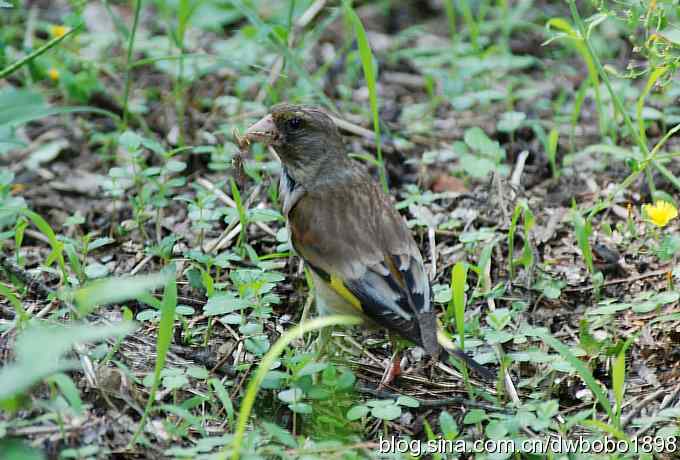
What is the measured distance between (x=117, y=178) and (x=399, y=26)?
364 centimetres

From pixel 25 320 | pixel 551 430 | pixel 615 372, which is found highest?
pixel 25 320

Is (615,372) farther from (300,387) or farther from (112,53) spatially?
(112,53)

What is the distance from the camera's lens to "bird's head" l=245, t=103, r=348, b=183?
4879mm

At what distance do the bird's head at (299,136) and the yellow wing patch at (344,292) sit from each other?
0.80m

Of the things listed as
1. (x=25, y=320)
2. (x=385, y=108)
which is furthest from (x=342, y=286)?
(x=385, y=108)

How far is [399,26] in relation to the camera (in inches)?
322

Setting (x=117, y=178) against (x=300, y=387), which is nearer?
(x=300, y=387)

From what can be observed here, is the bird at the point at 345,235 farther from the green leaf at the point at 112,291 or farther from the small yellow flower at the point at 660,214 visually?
the green leaf at the point at 112,291

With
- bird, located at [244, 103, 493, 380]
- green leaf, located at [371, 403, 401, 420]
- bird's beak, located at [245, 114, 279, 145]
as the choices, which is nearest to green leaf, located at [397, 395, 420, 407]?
green leaf, located at [371, 403, 401, 420]

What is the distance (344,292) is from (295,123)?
1.05m

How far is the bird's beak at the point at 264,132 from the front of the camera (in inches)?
191

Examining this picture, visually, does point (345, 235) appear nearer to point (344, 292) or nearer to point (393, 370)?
point (344, 292)

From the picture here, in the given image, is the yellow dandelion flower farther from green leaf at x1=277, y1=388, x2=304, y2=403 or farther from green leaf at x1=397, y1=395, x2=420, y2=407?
green leaf at x1=397, y1=395, x2=420, y2=407

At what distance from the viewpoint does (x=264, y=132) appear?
4867 millimetres
